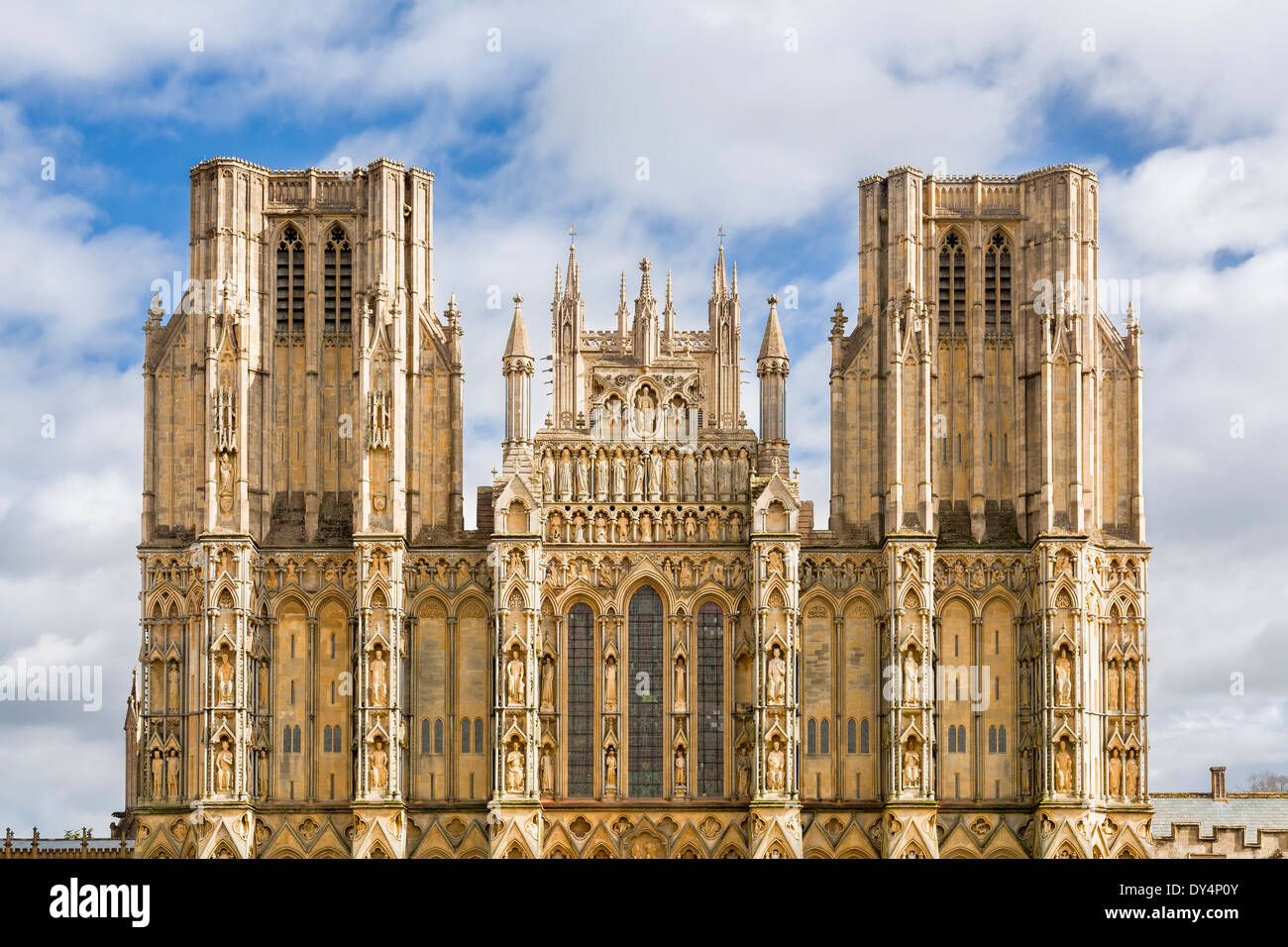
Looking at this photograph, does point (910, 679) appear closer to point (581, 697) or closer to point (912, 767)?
point (912, 767)

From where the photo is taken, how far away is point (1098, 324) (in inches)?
3164

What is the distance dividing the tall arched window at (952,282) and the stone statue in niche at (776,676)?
43.9 ft

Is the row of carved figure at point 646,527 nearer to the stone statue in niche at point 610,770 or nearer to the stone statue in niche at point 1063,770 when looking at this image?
the stone statue in niche at point 610,770

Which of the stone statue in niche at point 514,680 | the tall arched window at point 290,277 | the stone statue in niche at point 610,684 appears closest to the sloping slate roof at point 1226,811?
the stone statue in niche at point 610,684

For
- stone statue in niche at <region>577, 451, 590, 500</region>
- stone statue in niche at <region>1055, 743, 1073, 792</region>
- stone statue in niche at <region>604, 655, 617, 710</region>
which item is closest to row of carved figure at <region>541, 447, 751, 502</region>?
stone statue in niche at <region>577, 451, 590, 500</region>

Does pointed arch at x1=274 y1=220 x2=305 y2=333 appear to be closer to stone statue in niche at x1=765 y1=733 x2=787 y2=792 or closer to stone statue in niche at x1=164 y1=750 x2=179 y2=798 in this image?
stone statue in niche at x1=164 y1=750 x2=179 y2=798

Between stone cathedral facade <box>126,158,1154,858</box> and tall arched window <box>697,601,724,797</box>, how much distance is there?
12 cm

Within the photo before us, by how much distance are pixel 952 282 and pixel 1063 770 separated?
1705 centimetres

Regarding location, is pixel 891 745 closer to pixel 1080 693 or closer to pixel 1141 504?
pixel 1080 693
